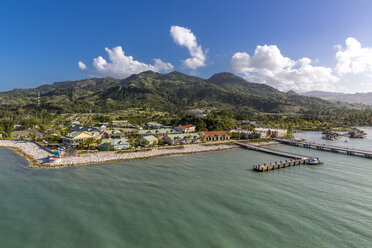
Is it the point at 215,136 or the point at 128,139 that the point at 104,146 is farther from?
the point at 215,136

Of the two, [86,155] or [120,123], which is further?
[120,123]

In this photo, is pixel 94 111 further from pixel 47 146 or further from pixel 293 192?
pixel 293 192

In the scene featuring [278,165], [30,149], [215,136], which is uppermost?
[215,136]

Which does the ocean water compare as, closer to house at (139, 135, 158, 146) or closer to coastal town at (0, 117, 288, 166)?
coastal town at (0, 117, 288, 166)

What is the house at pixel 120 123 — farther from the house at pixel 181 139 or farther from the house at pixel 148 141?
the house at pixel 148 141

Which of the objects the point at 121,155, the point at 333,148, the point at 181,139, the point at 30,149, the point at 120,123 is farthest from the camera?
the point at 120,123

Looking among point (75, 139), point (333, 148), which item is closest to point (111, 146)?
point (75, 139)

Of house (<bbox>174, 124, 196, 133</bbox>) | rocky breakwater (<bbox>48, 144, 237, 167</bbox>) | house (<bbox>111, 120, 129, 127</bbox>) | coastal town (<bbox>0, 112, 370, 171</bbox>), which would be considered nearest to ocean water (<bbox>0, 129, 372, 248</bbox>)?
rocky breakwater (<bbox>48, 144, 237, 167</bbox>)
